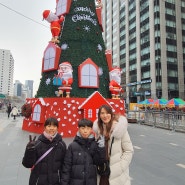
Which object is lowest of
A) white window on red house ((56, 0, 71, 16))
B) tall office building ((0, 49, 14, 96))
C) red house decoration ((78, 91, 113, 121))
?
red house decoration ((78, 91, 113, 121))

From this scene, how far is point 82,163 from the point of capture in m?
2.85

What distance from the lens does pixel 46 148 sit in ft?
9.91

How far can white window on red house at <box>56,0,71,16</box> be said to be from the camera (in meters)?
15.1

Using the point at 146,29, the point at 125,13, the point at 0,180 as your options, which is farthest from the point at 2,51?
the point at 0,180

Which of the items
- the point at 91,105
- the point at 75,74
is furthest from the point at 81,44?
the point at 91,105

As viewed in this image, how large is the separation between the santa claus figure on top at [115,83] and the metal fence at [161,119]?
15.5 feet

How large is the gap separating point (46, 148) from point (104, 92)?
1162 centimetres

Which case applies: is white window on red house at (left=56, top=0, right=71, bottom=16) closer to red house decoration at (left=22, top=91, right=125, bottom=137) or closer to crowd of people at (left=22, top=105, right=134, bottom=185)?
red house decoration at (left=22, top=91, right=125, bottom=137)

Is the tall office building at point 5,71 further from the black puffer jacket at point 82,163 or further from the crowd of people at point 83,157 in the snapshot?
the black puffer jacket at point 82,163

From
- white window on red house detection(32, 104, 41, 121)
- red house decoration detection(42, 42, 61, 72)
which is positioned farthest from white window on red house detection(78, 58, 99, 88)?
white window on red house detection(32, 104, 41, 121)

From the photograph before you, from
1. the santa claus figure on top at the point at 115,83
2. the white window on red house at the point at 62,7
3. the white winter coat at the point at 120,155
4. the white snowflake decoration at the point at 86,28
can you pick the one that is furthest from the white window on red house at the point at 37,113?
the white winter coat at the point at 120,155

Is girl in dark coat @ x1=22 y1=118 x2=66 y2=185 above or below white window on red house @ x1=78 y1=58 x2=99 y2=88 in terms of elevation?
below

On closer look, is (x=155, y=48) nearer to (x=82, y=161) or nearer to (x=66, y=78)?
(x=66, y=78)

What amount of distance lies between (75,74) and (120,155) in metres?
11.1
